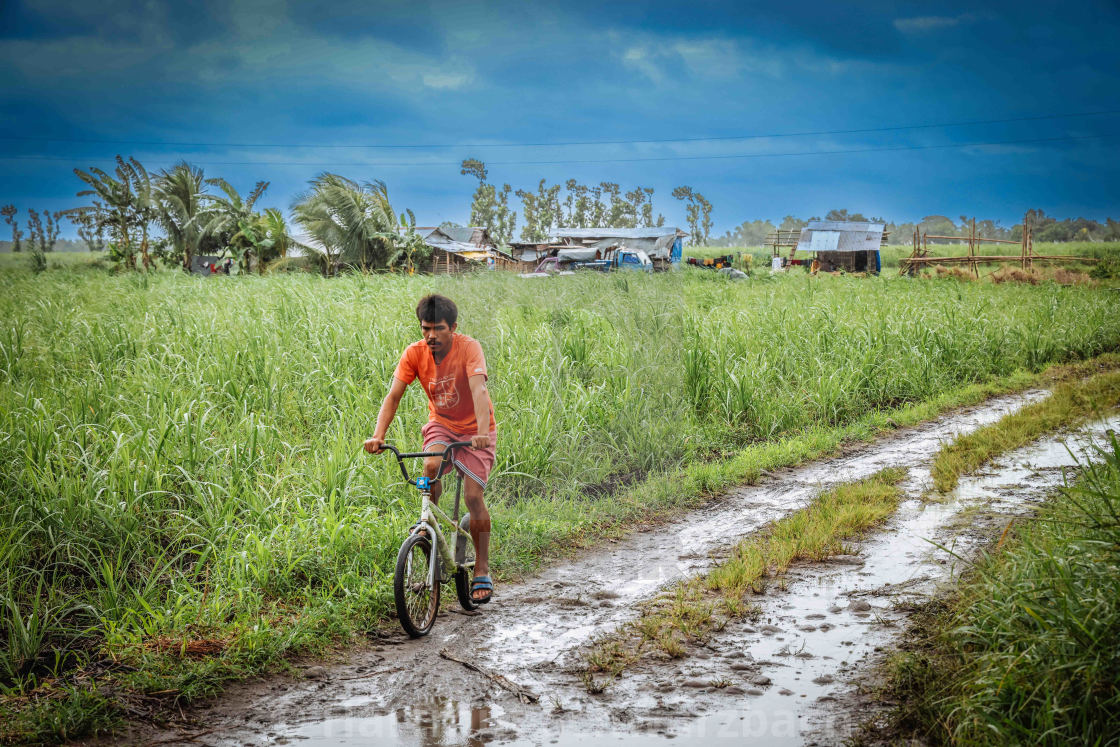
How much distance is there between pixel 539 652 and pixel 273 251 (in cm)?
2460

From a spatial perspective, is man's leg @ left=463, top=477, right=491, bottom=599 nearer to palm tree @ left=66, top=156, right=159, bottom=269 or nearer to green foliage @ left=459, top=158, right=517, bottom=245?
green foliage @ left=459, top=158, right=517, bottom=245

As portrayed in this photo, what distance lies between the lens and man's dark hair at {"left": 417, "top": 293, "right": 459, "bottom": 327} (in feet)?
11.1

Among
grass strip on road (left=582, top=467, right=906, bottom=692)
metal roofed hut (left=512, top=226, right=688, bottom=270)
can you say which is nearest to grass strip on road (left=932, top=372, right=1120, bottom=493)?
grass strip on road (left=582, top=467, right=906, bottom=692)

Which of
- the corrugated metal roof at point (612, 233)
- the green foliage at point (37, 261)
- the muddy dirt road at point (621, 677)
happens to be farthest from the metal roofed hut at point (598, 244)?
the green foliage at point (37, 261)

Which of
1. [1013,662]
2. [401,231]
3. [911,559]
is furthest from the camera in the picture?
[401,231]

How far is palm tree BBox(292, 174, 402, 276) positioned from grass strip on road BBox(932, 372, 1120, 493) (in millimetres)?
16156

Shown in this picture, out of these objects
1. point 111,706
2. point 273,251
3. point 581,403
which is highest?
point 273,251

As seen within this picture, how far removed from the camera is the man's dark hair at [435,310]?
3.38 metres

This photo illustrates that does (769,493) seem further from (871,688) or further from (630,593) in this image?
(871,688)

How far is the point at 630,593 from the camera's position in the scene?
407 centimetres

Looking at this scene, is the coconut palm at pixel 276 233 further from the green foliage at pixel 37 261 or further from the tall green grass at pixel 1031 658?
the tall green grass at pixel 1031 658

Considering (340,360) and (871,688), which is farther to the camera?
(340,360)

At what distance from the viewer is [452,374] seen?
11.7 feet

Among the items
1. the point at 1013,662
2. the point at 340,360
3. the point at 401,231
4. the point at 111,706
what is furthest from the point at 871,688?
the point at 401,231
